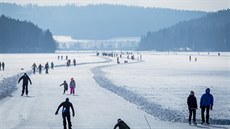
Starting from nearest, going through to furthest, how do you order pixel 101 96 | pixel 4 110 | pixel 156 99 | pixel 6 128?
pixel 6 128
pixel 4 110
pixel 156 99
pixel 101 96

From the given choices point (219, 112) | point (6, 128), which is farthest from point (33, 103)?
point (219, 112)

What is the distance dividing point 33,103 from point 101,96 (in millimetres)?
5657

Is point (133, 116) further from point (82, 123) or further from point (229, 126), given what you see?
point (229, 126)

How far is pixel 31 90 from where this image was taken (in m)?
35.3

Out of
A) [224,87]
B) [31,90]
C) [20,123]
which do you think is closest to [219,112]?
[20,123]

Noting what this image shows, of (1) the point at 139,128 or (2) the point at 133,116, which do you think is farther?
(2) the point at 133,116

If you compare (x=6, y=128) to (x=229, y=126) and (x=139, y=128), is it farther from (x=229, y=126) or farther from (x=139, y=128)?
(x=229, y=126)

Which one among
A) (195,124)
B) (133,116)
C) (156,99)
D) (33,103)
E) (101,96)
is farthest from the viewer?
(101,96)

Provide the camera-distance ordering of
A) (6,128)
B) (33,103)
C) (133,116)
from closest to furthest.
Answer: (6,128) < (133,116) < (33,103)

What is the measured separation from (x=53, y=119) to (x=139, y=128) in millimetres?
4275

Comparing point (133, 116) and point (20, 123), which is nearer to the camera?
point (20, 123)

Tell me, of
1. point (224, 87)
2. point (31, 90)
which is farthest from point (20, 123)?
point (224, 87)

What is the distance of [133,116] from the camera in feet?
73.0

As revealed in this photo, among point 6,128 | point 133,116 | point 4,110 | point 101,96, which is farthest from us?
point 101,96
